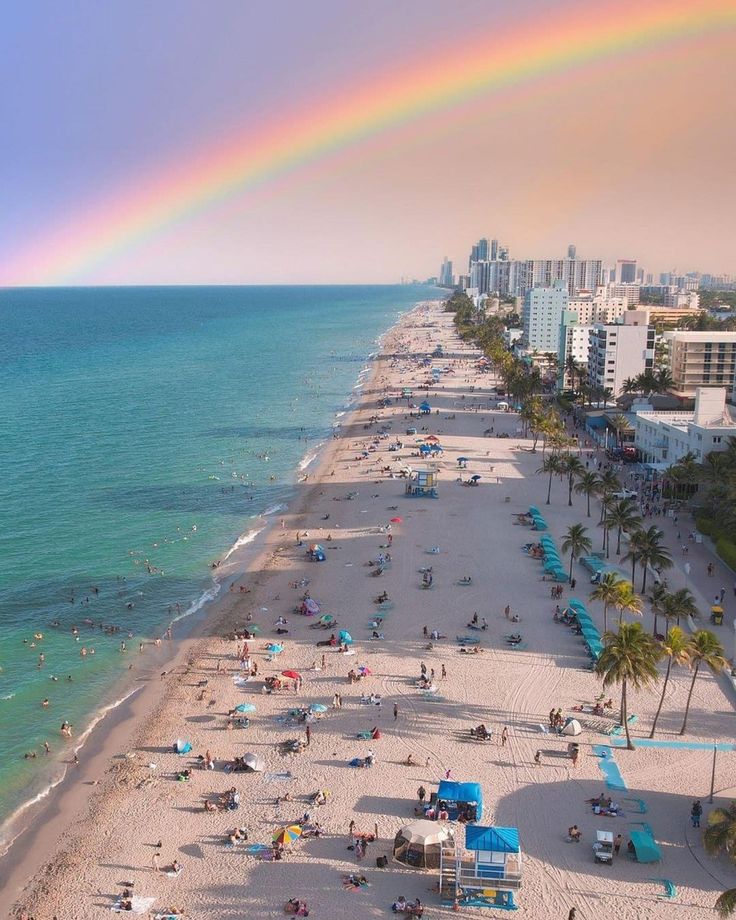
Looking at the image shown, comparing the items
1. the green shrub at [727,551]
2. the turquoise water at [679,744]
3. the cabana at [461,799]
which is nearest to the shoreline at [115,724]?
the cabana at [461,799]

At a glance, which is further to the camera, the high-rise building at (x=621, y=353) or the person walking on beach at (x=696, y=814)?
the high-rise building at (x=621, y=353)

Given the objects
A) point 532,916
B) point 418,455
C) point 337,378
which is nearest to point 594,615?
point 532,916

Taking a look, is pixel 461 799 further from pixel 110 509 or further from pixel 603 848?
pixel 110 509

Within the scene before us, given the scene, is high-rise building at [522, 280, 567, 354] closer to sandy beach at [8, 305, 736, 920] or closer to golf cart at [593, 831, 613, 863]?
sandy beach at [8, 305, 736, 920]

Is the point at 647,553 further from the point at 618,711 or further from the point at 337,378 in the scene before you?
the point at 337,378

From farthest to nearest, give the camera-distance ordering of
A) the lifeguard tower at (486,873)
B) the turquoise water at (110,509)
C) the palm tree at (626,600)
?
the turquoise water at (110,509), the palm tree at (626,600), the lifeguard tower at (486,873)

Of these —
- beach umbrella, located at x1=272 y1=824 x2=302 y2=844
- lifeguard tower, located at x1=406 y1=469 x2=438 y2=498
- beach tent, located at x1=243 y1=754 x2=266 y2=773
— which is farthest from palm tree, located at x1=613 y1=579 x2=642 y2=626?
lifeguard tower, located at x1=406 y1=469 x2=438 y2=498

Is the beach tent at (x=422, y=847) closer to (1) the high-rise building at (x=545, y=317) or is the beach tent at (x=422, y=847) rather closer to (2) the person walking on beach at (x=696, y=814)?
(2) the person walking on beach at (x=696, y=814)

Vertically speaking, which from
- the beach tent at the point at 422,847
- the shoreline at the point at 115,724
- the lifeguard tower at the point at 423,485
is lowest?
the shoreline at the point at 115,724
